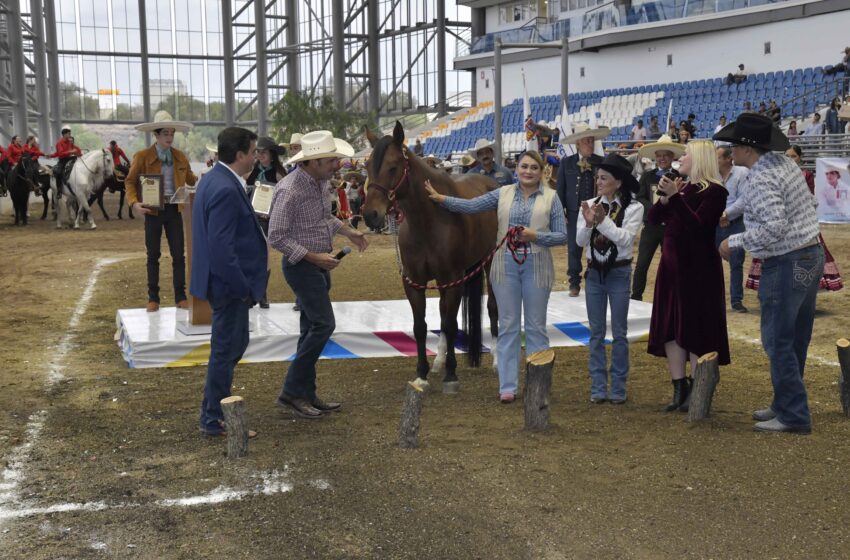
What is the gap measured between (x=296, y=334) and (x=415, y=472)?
3.08 m

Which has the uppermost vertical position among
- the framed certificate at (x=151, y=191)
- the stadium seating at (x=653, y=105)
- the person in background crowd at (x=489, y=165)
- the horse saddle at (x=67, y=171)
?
the stadium seating at (x=653, y=105)

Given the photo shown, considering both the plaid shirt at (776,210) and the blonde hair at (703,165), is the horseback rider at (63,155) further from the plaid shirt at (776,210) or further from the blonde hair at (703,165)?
the plaid shirt at (776,210)

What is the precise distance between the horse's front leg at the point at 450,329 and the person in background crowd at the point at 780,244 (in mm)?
2095

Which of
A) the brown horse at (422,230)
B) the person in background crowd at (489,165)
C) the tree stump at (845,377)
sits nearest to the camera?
the tree stump at (845,377)

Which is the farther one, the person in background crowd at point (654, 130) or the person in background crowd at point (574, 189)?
the person in background crowd at point (654, 130)

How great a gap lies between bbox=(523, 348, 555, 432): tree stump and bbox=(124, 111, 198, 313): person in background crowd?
463cm

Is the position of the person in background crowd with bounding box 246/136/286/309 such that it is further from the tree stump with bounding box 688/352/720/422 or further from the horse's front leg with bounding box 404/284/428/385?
the tree stump with bounding box 688/352/720/422

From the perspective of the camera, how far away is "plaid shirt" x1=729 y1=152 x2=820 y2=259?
525 centimetres

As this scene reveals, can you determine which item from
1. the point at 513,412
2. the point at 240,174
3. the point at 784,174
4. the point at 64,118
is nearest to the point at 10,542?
the point at 240,174

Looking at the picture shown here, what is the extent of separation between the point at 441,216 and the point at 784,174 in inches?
96.1

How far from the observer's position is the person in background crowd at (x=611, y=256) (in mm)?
6139

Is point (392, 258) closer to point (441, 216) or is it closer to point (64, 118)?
point (441, 216)

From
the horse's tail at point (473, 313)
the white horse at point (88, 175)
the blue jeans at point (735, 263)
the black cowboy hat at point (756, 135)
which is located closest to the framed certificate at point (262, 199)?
the horse's tail at point (473, 313)

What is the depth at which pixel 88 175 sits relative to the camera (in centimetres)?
2184
